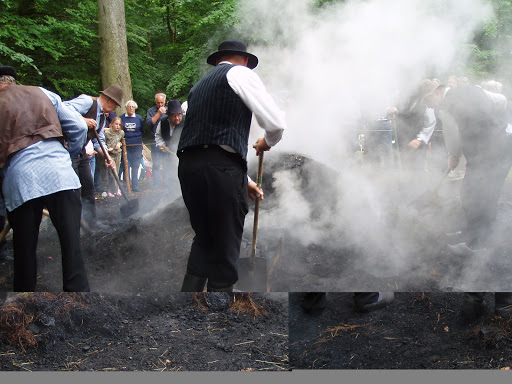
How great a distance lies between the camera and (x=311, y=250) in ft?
8.39

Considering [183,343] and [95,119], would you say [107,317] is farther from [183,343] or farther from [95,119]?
[95,119]

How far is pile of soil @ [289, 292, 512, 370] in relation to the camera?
218 centimetres

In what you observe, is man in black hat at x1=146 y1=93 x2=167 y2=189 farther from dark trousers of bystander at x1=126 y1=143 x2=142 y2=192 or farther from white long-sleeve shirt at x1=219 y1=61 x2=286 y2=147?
white long-sleeve shirt at x1=219 y1=61 x2=286 y2=147

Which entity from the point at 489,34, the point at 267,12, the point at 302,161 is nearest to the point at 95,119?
the point at 267,12

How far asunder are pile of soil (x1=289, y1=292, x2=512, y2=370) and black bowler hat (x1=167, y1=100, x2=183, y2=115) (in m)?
1.22

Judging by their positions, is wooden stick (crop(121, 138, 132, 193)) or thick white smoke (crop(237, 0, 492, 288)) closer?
thick white smoke (crop(237, 0, 492, 288))

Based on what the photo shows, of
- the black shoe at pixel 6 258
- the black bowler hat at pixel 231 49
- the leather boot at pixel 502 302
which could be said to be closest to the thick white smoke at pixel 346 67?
the black bowler hat at pixel 231 49

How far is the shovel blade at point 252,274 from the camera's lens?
7.60ft

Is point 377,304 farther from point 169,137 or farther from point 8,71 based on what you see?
point 8,71

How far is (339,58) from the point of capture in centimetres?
299

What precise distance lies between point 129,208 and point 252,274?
91cm

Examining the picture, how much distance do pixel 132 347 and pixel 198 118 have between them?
4.09ft

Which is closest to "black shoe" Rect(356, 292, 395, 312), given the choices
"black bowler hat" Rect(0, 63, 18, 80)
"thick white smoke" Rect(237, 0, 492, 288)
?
"thick white smoke" Rect(237, 0, 492, 288)

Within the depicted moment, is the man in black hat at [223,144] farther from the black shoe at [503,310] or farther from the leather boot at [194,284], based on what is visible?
the black shoe at [503,310]
